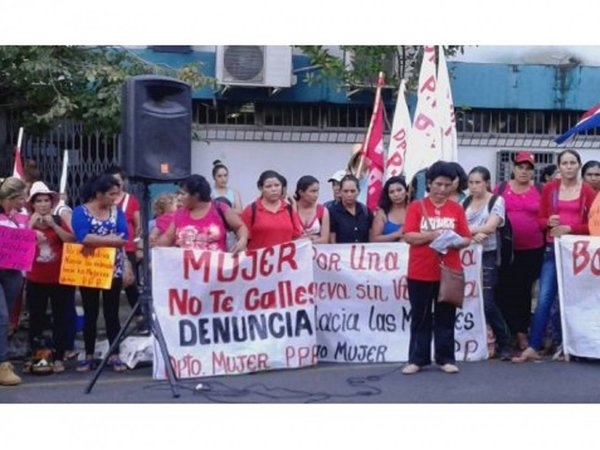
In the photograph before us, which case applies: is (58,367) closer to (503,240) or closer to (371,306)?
Result: (371,306)

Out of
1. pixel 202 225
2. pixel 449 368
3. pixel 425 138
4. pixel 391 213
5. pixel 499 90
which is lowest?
pixel 449 368

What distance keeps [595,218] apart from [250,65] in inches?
247

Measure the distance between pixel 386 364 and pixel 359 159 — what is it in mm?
2872

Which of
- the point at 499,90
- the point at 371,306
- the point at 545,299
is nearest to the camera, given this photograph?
the point at 545,299

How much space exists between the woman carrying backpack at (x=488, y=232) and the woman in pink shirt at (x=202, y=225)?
198cm

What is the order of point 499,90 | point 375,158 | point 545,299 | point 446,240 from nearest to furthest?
point 446,240 → point 545,299 → point 375,158 → point 499,90

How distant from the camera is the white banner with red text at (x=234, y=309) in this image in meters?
7.89

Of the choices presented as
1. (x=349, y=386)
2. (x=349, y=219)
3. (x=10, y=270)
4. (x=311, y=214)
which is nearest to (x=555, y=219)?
(x=349, y=219)

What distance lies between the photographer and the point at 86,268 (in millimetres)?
8039

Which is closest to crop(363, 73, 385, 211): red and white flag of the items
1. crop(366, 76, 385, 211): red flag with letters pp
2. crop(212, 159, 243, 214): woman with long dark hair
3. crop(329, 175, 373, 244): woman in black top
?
crop(366, 76, 385, 211): red flag with letters pp

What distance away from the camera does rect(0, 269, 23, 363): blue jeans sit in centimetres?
752

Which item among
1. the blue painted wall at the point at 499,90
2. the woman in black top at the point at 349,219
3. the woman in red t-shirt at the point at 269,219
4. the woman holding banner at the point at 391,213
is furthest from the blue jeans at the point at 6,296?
the blue painted wall at the point at 499,90

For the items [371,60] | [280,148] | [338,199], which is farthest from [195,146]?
[338,199]

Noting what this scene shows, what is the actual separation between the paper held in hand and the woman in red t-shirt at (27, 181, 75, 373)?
296cm
